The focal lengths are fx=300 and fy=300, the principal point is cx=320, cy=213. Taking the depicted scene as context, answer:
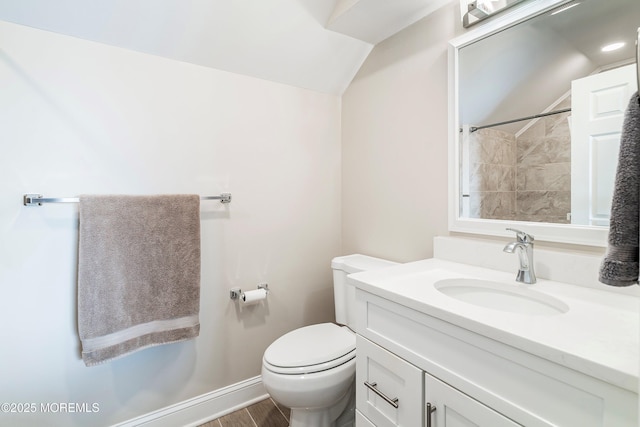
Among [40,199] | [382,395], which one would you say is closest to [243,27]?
[40,199]

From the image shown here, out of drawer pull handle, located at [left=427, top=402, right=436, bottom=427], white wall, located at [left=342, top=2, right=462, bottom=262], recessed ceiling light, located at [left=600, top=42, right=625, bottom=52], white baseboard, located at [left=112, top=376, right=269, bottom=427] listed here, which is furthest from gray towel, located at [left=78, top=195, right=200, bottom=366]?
recessed ceiling light, located at [left=600, top=42, right=625, bottom=52]

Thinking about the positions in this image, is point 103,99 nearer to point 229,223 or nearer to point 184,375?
point 229,223

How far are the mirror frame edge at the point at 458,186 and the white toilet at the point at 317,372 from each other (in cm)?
49

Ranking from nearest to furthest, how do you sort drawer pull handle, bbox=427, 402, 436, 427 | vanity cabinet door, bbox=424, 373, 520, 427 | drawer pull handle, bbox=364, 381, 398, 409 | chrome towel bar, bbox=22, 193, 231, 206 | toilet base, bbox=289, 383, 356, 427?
vanity cabinet door, bbox=424, 373, 520, 427 → drawer pull handle, bbox=427, 402, 436, 427 → drawer pull handle, bbox=364, 381, 398, 409 → chrome towel bar, bbox=22, 193, 231, 206 → toilet base, bbox=289, 383, 356, 427

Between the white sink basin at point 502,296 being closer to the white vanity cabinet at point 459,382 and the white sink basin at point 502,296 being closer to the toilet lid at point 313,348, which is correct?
the white vanity cabinet at point 459,382

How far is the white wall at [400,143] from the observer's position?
4.58ft

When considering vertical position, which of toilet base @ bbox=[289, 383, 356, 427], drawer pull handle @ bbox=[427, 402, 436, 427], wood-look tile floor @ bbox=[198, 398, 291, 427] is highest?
drawer pull handle @ bbox=[427, 402, 436, 427]

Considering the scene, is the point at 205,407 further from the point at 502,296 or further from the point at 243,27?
the point at 243,27

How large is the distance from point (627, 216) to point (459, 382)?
20.0 inches

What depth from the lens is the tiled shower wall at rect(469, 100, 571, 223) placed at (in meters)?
1.04

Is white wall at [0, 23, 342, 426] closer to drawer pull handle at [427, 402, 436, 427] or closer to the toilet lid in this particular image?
the toilet lid

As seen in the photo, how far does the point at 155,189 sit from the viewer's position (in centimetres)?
145

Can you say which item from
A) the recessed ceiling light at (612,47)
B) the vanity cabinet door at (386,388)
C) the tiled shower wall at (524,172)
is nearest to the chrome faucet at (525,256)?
the tiled shower wall at (524,172)

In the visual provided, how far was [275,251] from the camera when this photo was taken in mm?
1812
